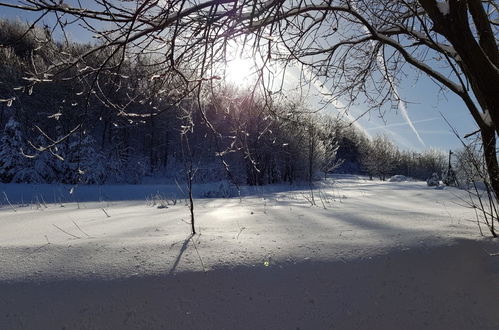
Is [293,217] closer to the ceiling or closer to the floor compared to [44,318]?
closer to the ceiling

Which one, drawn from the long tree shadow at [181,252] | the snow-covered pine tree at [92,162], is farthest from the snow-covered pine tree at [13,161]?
the long tree shadow at [181,252]

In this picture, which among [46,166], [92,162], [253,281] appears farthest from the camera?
[92,162]

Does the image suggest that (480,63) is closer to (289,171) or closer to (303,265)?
(303,265)

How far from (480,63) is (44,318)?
343 centimetres

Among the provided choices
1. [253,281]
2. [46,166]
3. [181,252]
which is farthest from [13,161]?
[253,281]

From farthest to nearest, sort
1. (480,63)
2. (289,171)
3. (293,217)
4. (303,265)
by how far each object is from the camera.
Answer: (289,171), (293,217), (480,63), (303,265)

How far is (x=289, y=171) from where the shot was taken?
2648 cm

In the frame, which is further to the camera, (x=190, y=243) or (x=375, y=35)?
(x=375, y=35)

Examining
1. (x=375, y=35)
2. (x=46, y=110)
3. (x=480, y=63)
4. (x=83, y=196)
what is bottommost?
(x=83, y=196)

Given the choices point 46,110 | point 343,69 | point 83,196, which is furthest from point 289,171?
point 343,69

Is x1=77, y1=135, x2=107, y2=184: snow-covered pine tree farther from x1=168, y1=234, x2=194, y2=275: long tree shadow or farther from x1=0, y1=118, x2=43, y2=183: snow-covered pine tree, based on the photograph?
x1=168, y1=234, x2=194, y2=275: long tree shadow

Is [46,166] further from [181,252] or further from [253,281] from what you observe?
[253,281]

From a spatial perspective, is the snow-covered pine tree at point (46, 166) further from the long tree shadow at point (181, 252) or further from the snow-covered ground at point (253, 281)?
the long tree shadow at point (181, 252)

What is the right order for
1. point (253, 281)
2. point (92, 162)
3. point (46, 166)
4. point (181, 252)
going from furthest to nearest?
point (92, 162)
point (46, 166)
point (181, 252)
point (253, 281)
